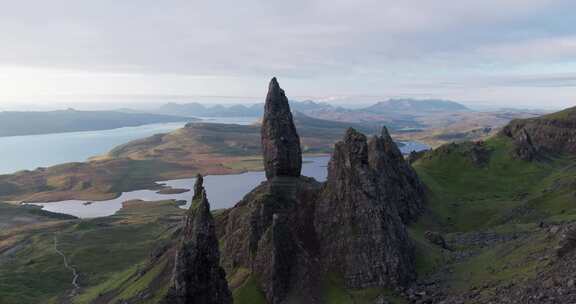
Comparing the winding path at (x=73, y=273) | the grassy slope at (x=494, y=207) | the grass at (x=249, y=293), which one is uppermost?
the grassy slope at (x=494, y=207)

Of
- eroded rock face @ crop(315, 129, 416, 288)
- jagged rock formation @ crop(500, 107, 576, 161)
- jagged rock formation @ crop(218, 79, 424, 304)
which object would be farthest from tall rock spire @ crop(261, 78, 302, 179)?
jagged rock formation @ crop(500, 107, 576, 161)

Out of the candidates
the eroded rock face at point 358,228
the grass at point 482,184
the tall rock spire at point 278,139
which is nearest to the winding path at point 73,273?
the tall rock spire at point 278,139

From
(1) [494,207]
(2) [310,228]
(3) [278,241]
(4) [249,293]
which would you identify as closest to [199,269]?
(4) [249,293]

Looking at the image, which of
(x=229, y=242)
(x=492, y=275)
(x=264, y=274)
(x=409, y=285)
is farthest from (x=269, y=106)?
(x=492, y=275)

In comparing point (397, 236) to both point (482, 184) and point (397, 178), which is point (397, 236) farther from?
point (482, 184)

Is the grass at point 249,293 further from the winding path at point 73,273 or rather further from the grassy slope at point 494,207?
the winding path at point 73,273
